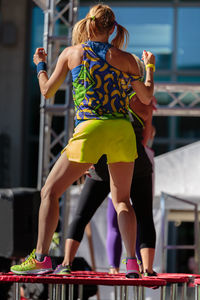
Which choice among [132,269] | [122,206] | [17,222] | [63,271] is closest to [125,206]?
[122,206]

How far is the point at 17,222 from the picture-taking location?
4988mm

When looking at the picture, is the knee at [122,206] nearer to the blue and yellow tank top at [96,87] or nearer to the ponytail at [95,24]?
the blue and yellow tank top at [96,87]

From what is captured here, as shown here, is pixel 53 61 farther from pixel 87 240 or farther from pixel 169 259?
pixel 169 259

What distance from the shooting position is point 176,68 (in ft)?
38.9

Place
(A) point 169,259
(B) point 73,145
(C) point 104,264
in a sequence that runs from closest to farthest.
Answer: (B) point 73,145
(C) point 104,264
(A) point 169,259

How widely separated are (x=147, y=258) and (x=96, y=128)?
0.83 m

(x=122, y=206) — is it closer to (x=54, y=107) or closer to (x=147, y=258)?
(x=147, y=258)

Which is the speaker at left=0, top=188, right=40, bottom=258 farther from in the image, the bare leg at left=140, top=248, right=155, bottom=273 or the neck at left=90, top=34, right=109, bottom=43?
the neck at left=90, top=34, right=109, bottom=43

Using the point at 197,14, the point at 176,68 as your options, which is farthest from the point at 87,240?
the point at 197,14

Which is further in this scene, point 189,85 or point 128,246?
point 189,85

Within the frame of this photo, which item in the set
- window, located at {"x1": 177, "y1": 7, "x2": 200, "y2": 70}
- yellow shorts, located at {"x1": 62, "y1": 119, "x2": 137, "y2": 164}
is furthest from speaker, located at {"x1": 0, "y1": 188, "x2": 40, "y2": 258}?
window, located at {"x1": 177, "y1": 7, "x2": 200, "y2": 70}

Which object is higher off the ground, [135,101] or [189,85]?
[189,85]

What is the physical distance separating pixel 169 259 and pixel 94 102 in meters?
9.04

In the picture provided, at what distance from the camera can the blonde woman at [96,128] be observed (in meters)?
2.68
